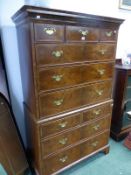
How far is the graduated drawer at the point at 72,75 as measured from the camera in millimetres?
1261

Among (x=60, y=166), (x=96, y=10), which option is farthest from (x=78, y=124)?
(x=96, y=10)

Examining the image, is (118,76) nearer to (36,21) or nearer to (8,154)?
(36,21)

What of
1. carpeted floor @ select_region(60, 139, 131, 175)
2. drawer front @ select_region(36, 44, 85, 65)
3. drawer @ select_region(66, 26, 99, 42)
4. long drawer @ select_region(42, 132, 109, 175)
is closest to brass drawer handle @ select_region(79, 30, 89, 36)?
drawer @ select_region(66, 26, 99, 42)

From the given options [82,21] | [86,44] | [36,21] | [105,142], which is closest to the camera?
[36,21]

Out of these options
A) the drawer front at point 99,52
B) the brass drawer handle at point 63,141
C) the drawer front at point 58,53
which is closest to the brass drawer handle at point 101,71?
the drawer front at point 99,52

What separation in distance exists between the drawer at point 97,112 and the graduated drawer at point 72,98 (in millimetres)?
88

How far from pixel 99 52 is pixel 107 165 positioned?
1.35 meters

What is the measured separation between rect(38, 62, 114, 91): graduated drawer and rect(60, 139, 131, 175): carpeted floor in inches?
41.7

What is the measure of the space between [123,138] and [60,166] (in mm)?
1141

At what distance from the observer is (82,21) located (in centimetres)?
129

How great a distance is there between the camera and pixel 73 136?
5.27 ft

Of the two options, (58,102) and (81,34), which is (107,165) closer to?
(58,102)

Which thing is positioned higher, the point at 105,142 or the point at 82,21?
the point at 82,21

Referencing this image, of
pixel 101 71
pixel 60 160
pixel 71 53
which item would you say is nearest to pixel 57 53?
pixel 71 53
